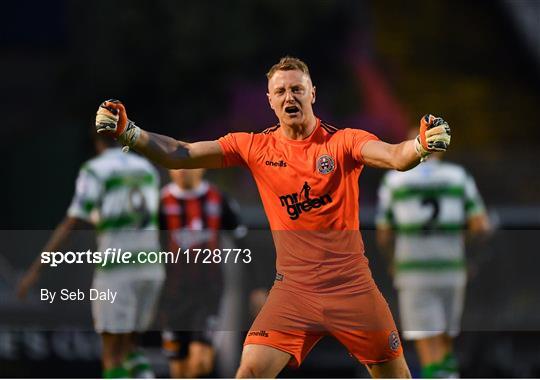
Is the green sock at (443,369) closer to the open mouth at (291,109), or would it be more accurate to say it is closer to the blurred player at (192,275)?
the blurred player at (192,275)

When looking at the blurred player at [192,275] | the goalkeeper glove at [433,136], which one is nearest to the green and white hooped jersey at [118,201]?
the blurred player at [192,275]

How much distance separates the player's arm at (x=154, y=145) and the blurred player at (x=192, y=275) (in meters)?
3.37

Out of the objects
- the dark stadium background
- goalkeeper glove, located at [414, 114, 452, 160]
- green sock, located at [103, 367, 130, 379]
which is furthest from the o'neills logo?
the dark stadium background

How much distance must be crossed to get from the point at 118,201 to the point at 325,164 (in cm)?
339

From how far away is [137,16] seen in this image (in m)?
19.8

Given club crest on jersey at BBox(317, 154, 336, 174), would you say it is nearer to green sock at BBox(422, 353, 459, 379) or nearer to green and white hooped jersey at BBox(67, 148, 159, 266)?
green and white hooped jersey at BBox(67, 148, 159, 266)

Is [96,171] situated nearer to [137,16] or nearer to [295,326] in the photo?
[295,326]

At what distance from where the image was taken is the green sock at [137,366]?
34.2 feet

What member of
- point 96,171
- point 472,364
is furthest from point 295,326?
point 472,364

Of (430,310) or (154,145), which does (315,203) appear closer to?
(154,145)

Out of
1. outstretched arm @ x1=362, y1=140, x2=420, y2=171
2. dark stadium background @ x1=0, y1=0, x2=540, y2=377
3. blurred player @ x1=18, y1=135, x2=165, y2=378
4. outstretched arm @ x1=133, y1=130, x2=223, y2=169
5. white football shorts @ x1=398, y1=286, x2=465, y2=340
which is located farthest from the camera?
dark stadium background @ x1=0, y1=0, x2=540, y2=377

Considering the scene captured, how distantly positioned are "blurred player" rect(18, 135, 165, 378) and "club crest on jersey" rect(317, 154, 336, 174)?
334cm

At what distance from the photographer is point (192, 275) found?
36.9 feet

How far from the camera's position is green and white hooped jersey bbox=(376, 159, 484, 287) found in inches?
426
